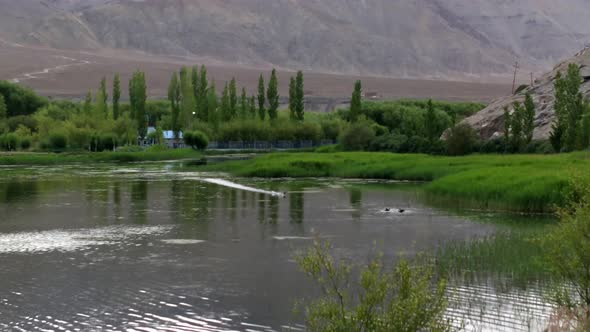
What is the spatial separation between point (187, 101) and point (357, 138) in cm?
4108

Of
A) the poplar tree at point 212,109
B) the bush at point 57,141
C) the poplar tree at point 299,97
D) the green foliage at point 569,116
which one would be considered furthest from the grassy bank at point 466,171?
the poplar tree at point 212,109

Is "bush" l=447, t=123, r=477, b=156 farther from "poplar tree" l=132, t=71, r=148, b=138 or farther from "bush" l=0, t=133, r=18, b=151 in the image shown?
"bush" l=0, t=133, r=18, b=151

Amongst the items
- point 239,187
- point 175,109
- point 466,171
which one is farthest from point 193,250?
point 175,109

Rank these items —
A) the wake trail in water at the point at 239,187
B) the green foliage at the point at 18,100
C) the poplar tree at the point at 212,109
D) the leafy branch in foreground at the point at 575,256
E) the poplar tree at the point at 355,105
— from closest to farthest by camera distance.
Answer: the leafy branch in foreground at the point at 575,256, the wake trail in water at the point at 239,187, the poplar tree at the point at 355,105, the poplar tree at the point at 212,109, the green foliage at the point at 18,100

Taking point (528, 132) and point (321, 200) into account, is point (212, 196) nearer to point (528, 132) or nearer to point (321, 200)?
point (321, 200)

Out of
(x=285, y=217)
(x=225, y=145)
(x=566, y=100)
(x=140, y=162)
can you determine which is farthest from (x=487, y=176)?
(x=225, y=145)

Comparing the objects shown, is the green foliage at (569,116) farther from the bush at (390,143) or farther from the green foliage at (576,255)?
the green foliage at (576,255)

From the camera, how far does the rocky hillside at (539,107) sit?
84.1m

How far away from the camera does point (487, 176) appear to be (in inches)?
1865

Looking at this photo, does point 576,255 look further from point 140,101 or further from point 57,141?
point 140,101

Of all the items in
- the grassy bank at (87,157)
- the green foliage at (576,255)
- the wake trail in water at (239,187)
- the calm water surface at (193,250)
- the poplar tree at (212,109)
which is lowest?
the calm water surface at (193,250)

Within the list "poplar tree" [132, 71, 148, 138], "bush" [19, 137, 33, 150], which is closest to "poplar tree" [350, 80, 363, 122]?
"poplar tree" [132, 71, 148, 138]

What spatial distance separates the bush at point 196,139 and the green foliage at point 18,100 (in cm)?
4861

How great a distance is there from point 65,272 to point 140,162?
249 feet
